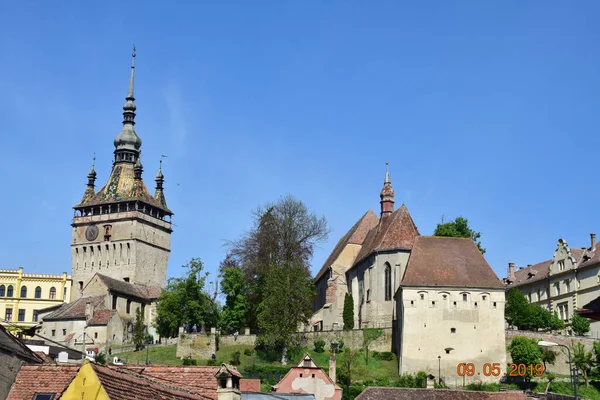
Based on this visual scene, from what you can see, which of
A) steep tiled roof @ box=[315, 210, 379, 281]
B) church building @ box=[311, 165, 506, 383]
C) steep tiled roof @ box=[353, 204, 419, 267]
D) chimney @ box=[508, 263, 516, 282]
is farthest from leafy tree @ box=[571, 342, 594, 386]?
chimney @ box=[508, 263, 516, 282]

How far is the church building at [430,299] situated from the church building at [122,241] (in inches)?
1204

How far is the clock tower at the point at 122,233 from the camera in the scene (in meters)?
118

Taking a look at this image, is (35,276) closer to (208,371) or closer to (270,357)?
(270,357)

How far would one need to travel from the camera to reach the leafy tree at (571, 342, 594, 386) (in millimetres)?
76125

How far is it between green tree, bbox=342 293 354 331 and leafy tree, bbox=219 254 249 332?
1125 cm

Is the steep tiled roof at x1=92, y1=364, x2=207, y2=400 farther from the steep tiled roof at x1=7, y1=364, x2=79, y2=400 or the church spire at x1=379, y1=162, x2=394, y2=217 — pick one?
the church spire at x1=379, y1=162, x2=394, y2=217

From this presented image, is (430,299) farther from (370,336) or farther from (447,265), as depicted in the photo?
(370,336)

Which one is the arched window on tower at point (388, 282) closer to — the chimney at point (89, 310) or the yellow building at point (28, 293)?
the chimney at point (89, 310)

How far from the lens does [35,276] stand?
119 metres

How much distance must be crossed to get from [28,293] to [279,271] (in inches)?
1850

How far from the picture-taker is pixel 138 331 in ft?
313

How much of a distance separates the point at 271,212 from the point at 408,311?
2535 cm

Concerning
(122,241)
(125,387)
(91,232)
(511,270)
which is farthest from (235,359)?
(125,387)

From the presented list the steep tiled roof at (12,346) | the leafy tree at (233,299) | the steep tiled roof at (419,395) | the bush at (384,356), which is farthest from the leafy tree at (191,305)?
the steep tiled roof at (12,346)
